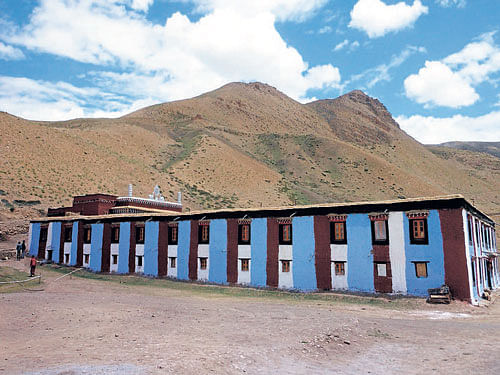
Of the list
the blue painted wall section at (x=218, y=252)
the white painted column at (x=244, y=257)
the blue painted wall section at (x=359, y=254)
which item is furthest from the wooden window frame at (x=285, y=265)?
the blue painted wall section at (x=218, y=252)

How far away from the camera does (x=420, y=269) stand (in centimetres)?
2239

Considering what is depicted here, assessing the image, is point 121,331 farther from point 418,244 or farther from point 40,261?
point 40,261

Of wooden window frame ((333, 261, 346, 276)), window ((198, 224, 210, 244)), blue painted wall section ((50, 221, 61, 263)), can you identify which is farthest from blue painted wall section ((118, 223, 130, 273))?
wooden window frame ((333, 261, 346, 276))

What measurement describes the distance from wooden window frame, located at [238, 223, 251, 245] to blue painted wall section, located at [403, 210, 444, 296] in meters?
10.3

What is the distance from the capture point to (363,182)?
90312 mm

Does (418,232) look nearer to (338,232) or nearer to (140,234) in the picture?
(338,232)

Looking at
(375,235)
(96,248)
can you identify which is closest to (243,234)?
(375,235)

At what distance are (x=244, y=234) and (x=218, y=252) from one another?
2.43m

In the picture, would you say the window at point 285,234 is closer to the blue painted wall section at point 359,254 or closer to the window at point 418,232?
the blue painted wall section at point 359,254

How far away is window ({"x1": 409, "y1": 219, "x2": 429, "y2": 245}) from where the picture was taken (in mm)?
22552

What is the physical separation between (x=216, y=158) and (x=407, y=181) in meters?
43.0

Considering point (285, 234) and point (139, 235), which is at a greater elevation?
point (139, 235)

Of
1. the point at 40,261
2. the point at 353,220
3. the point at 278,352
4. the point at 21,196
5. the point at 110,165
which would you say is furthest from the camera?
the point at 110,165

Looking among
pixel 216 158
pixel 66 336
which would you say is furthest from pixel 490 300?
pixel 216 158
